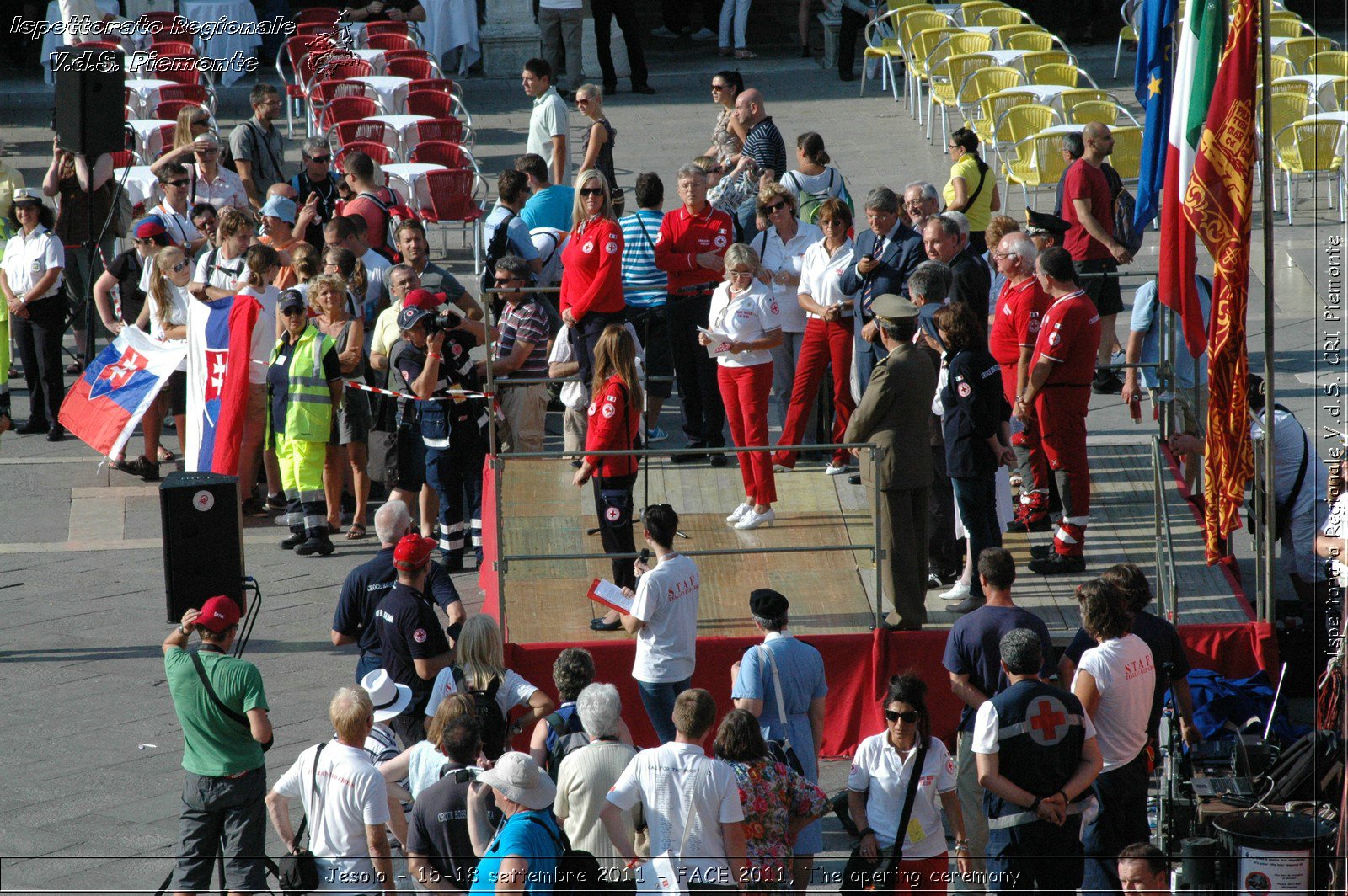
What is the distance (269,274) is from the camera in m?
11.1

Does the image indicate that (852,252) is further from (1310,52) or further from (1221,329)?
(1310,52)

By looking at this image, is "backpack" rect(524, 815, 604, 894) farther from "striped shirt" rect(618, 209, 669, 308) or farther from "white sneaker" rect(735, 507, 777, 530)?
"striped shirt" rect(618, 209, 669, 308)

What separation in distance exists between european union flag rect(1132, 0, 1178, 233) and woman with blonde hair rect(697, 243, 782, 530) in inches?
91.2

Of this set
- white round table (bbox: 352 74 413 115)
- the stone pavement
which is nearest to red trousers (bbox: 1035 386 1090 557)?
the stone pavement

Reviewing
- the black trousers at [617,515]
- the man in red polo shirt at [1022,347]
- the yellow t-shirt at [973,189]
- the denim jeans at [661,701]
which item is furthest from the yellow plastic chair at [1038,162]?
the denim jeans at [661,701]

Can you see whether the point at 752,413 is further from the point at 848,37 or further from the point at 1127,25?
the point at 1127,25

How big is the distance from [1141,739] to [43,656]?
6.02m

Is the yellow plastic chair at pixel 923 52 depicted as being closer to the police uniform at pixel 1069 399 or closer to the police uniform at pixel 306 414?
the police uniform at pixel 1069 399

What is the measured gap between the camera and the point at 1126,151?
15180 mm

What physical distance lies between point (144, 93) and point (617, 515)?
450 inches

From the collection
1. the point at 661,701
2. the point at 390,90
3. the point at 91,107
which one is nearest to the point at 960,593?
the point at 661,701

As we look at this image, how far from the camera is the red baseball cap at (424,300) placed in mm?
10258

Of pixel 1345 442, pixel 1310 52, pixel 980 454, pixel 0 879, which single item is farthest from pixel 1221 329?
pixel 1310 52

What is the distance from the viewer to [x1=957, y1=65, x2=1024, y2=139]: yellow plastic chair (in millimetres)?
17312
